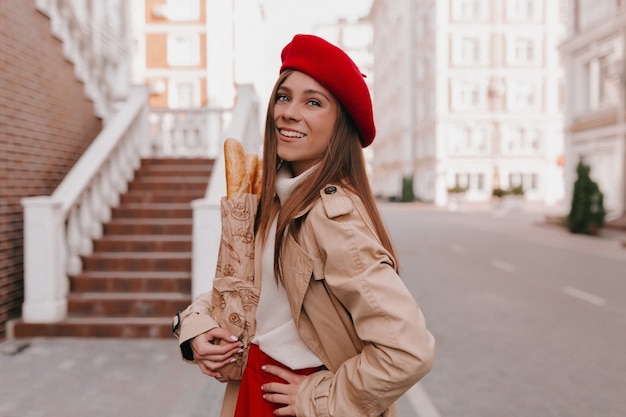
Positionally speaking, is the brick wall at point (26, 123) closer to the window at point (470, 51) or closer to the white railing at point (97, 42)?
the white railing at point (97, 42)

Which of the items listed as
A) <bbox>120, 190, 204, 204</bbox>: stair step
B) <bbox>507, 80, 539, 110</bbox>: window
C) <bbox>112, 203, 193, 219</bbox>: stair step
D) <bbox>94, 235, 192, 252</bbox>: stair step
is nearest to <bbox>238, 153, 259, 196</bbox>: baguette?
<bbox>94, 235, 192, 252</bbox>: stair step

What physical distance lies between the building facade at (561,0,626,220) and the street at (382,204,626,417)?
9.13 metres

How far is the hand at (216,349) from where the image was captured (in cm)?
165

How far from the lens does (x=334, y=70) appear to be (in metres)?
1.50

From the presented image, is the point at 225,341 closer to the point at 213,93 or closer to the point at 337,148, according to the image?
the point at 337,148

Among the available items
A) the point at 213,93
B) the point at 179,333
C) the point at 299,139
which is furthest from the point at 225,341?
the point at 213,93

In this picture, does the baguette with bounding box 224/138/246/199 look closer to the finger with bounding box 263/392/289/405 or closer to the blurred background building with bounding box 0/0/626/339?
the finger with bounding box 263/392/289/405

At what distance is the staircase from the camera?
18.7 feet

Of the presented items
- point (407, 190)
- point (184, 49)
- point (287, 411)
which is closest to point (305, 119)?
point (287, 411)

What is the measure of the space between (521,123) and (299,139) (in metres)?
50.8

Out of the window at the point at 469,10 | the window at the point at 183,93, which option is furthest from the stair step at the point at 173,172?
the window at the point at 469,10

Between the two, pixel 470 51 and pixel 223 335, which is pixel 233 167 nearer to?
pixel 223 335

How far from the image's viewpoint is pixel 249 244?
168cm

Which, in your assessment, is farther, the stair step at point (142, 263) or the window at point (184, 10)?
the window at point (184, 10)
